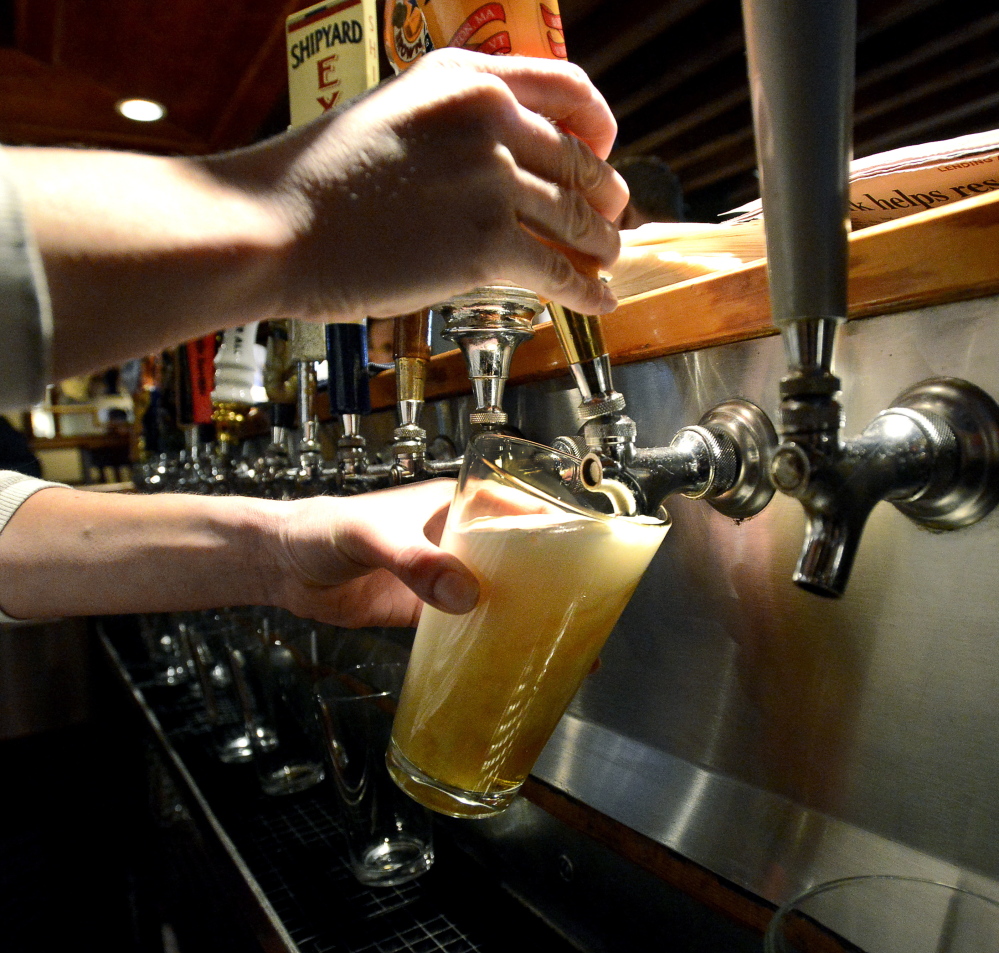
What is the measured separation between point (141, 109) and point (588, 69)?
1.43m

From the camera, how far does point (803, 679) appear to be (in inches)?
23.1

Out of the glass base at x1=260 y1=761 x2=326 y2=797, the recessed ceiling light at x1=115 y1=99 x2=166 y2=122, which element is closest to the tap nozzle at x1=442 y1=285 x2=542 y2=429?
the glass base at x1=260 y1=761 x2=326 y2=797

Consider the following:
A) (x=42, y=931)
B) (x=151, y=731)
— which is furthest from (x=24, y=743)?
(x=151, y=731)

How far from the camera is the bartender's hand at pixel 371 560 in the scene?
459 millimetres

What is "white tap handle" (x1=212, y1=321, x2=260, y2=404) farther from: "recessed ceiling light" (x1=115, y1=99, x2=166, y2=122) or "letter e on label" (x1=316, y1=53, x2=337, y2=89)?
"recessed ceiling light" (x1=115, y1=99, x2=166, y2=122)

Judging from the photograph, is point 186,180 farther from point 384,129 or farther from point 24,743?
point 24,743

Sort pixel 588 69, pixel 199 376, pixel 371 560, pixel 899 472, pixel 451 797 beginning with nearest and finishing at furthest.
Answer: pixel 899 472 < pixel 451 797 < pixel 371 560 < pixel 199 376 < pixel 588 69

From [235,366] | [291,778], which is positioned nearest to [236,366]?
[235,366]

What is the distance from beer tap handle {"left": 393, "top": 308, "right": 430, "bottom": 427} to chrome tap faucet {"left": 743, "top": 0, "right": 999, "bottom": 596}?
18.3 inches

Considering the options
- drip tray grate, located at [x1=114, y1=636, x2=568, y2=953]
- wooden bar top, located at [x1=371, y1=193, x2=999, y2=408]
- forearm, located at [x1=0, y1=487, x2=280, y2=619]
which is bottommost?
drip tray grate, located at [x1=114, y1=636, x2=568, y2=953]

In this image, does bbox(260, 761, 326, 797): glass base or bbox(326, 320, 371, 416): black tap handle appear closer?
bbox(326, 320, 371, 416): black tap handle

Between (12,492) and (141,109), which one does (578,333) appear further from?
(141,109)

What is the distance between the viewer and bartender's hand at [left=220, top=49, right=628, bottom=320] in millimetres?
355

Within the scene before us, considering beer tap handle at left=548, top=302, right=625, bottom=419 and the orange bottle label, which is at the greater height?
the orange bottle label
